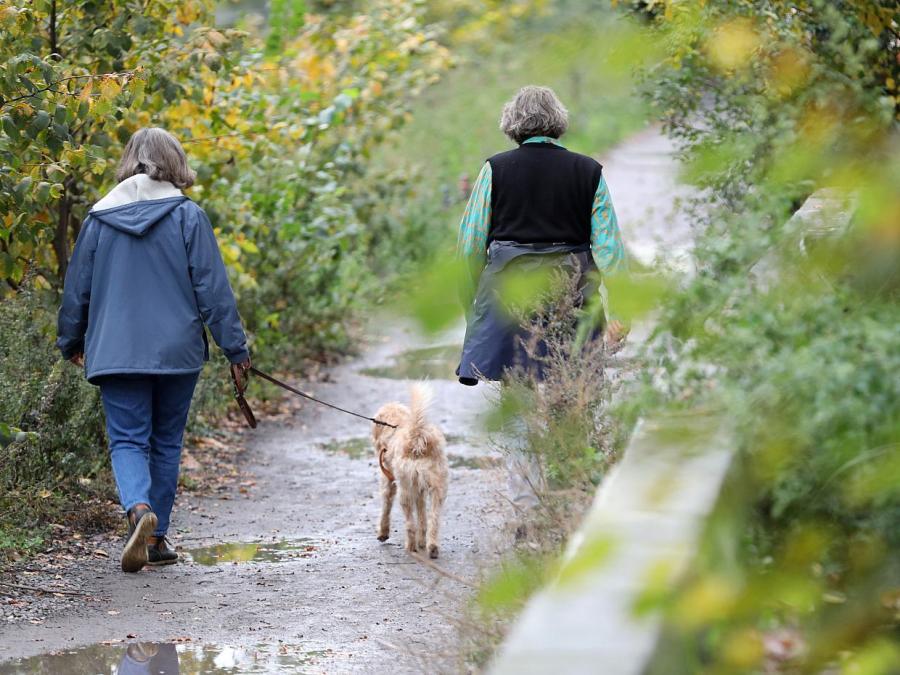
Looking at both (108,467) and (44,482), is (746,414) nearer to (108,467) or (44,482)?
(44,482)

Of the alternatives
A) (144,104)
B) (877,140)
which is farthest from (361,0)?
(877,140)

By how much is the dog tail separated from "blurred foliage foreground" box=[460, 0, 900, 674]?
9.46 ft

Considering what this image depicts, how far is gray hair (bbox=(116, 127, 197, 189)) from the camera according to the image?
6.16m

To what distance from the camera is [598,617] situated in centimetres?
226

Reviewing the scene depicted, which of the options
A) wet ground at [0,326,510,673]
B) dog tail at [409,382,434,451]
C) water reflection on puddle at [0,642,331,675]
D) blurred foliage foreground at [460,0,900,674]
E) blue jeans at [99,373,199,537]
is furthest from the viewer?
dog tail at [409,382,434,451]

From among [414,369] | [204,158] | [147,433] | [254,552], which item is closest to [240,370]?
[147,433]

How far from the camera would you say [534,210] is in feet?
19.6

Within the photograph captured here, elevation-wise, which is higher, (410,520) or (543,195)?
(543,195)

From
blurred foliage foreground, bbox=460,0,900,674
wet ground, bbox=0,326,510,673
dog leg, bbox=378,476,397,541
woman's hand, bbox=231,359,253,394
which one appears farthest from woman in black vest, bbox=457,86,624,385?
blurred foliage foreground, bbox=460,0,900,674

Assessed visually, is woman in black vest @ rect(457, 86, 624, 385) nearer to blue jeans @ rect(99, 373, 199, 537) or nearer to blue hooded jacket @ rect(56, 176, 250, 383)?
blue hooded jacket @ rect(56, 176, 250, 383)

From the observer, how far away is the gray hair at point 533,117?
19.8ft

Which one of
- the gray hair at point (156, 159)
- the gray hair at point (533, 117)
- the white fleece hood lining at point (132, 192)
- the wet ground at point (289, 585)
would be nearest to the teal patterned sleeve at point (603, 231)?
the gray hair at point (533, 117)

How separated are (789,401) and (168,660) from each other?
115 inches

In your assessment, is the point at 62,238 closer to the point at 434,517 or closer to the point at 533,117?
the point at 434,517
